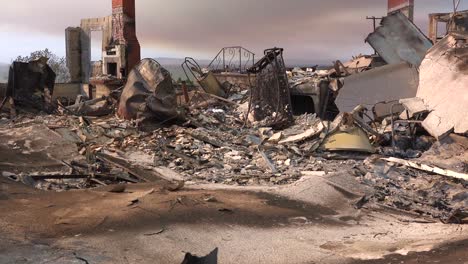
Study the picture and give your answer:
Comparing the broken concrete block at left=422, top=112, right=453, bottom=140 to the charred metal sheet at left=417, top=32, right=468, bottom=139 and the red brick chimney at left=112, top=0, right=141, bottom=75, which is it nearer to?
the charred metal sheet at left=417, top=32, right=468, bottom=139

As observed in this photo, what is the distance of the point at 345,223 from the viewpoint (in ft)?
18.9

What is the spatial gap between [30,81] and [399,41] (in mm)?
10141

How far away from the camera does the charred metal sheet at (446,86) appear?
910cm

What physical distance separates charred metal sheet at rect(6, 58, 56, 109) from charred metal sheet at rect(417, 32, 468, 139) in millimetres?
9424

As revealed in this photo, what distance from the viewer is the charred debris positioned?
7.60 meters

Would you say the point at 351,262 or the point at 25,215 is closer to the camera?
the point at 351,262

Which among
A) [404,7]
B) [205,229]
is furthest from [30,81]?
[404,7]

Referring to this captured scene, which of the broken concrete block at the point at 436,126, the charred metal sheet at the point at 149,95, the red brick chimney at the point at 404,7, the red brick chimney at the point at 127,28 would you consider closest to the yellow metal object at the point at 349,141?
the broken concrete block at the point at 436,126

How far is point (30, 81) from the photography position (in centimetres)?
1290

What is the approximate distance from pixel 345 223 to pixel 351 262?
5.29 ft

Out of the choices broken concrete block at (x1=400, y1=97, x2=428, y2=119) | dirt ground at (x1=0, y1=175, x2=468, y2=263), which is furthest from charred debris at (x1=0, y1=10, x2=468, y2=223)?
dirt ground at (x1=0, y1=175, x2=468, y2=263)

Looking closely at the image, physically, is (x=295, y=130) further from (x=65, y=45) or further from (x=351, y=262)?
(x=65, y=45)

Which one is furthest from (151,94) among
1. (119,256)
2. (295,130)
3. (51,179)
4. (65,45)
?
(65,45)

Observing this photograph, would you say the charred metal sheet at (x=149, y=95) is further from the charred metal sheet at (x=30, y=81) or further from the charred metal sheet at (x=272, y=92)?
the charred metal sheet at (x=30, y=81)
